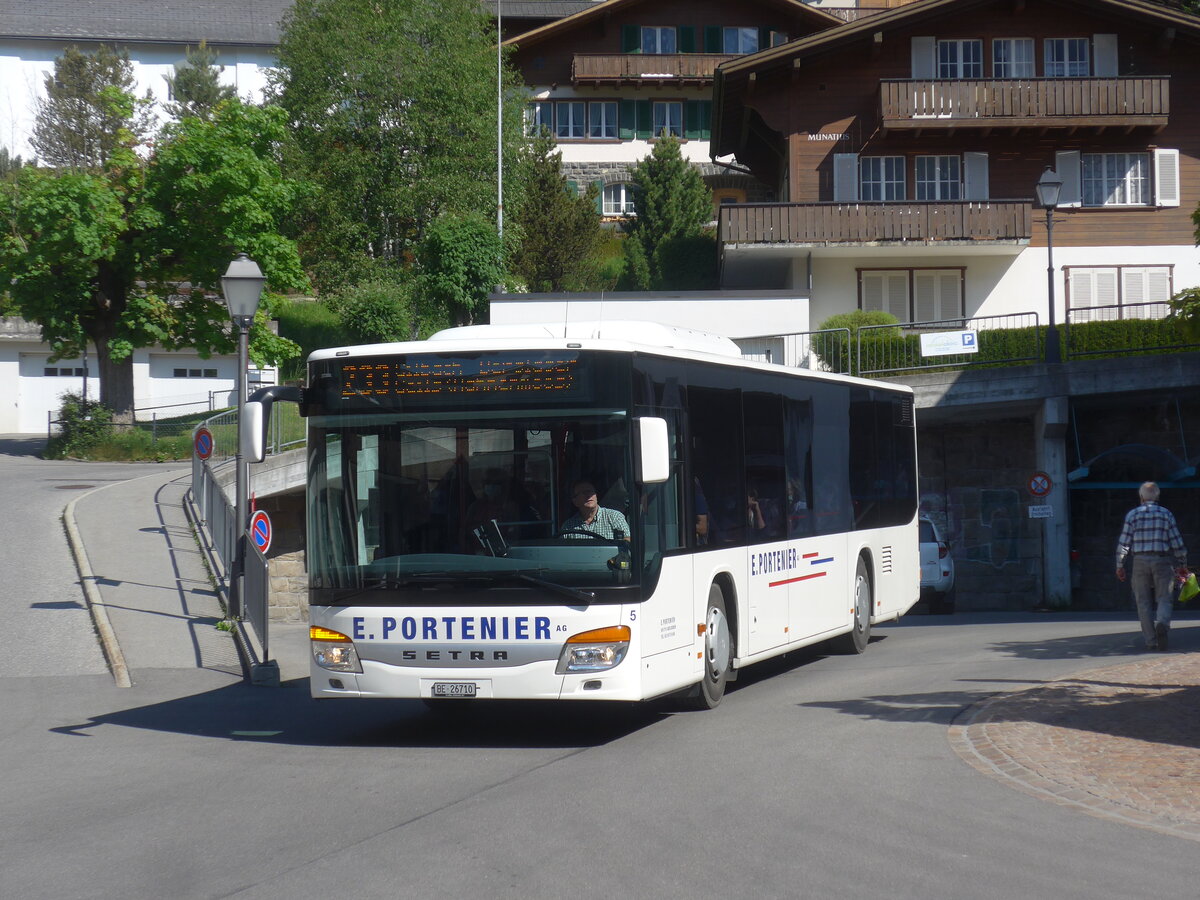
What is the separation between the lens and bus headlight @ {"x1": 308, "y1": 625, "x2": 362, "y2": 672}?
10.0 metres

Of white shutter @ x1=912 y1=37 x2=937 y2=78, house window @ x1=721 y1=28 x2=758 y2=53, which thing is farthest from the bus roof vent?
house window @ x1=721 y1=28 x2=758 y2=53

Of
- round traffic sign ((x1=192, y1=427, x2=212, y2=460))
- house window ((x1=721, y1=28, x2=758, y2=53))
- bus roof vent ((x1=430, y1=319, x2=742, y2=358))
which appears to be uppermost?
house window ((x1=721, y1=28, x2=758, y2=53))

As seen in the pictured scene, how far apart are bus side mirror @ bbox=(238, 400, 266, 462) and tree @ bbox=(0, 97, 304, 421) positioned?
93.6 ft

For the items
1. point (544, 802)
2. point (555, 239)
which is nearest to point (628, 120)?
point (555, 239)

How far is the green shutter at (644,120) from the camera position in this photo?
5897 cm

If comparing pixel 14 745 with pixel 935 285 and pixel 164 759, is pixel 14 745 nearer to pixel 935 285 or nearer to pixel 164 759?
pixel 164 759

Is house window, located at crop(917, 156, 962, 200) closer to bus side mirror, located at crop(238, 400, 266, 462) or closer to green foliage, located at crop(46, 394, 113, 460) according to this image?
green foliage, located at crop(46, 394, 113, 460)

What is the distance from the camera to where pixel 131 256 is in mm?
38094

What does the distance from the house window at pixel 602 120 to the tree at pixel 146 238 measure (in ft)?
71.3

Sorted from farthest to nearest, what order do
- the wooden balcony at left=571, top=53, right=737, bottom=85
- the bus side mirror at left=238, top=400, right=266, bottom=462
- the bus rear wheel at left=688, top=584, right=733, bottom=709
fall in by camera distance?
the wooden balcony at left=571, top=53, right=737, bottom=85
the bus rear wheel at left=688, top=584, right=733, bottom=709
the bus side mirror at left=238, top=400, right=266, bottom=462

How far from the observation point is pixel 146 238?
3803 cm

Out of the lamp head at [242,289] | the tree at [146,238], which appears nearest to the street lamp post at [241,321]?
the lamp head at [242,289]

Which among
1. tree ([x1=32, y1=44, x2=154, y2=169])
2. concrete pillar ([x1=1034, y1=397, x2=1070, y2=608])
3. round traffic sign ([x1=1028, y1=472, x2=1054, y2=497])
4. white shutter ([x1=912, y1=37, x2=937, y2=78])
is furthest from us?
tree ([x1=32, y1=44, x2=154, y2=169])

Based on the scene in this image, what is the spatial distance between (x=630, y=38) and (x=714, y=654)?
49.8 meters
